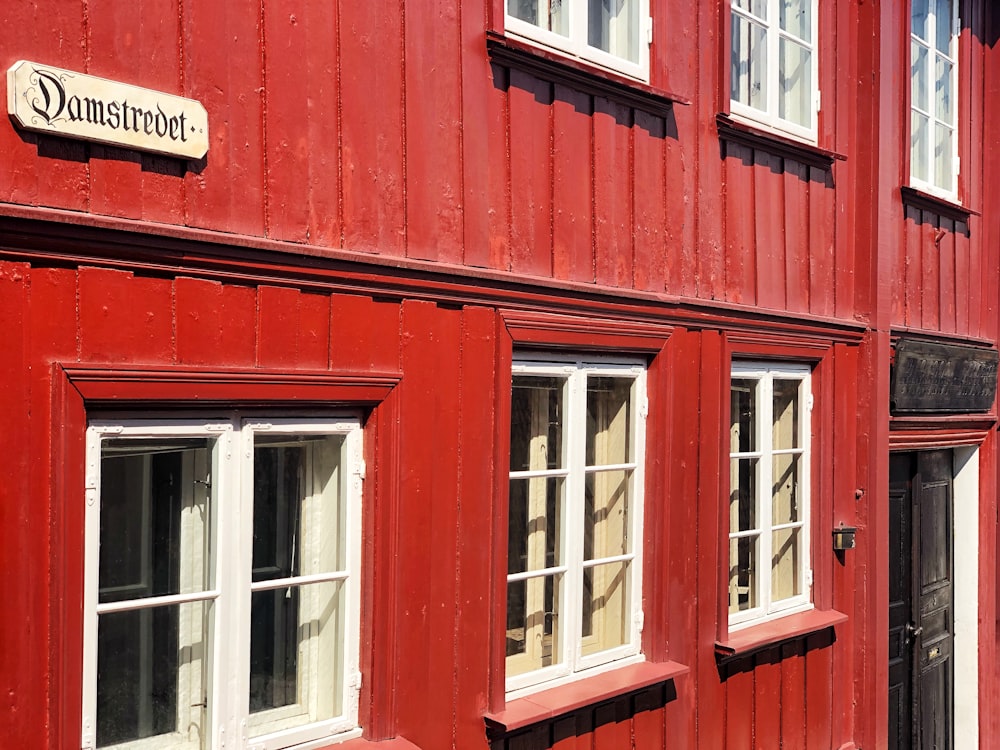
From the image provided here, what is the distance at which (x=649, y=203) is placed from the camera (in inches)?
194

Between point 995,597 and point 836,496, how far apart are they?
2623 millimetres

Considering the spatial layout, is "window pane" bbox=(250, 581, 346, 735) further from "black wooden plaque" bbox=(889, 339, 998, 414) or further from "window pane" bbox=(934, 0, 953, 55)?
"window pane" bbox=(934, 0, 953, 55)

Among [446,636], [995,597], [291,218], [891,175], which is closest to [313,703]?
[446,636]

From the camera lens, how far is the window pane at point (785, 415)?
603 cm

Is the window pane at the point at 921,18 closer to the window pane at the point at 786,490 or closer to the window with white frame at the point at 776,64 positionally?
the window with white frame at the point at 776,64

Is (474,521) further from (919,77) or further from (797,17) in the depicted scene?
(919,77)

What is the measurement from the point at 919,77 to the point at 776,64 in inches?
75.6

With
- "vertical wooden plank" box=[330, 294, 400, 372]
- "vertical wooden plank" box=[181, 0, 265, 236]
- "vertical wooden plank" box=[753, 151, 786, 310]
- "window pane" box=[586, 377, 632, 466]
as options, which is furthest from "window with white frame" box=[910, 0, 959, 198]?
"vertical wooden plank" box=[181, 0, 265, 236]

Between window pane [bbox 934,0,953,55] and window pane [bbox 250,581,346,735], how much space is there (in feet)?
20.1

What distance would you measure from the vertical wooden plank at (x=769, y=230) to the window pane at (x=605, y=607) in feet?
5.70

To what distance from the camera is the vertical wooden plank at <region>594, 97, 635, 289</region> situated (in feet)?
15.2

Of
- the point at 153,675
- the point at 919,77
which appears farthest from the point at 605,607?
the point at 919,77

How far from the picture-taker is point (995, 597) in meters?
A: 7.96

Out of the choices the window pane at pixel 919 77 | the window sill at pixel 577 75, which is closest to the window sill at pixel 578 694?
the window sill at pixel 577 75
